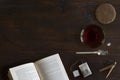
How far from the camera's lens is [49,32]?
1.96 meters

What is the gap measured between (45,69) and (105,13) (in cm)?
36

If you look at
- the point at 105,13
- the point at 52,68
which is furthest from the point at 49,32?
the point at 105,13

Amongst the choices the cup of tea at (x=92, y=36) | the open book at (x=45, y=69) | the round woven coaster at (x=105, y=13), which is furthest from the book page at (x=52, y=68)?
the round woven coaster at (x=105, y=13)

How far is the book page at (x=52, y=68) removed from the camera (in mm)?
1917

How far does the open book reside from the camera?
1.89 m

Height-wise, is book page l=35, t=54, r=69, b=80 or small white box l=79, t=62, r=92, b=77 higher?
book page l=35, t=54, r=69, b=80

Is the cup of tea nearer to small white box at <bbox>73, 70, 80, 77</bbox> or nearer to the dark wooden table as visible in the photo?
the dark wooden table

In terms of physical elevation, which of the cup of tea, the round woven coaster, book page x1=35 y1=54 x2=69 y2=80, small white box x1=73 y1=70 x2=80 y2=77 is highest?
the round woven coaster

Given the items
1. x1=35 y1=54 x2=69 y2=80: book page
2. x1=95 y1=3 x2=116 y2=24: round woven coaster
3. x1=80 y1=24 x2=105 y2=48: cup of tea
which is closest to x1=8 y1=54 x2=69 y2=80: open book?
x1=35 y1=54 x2=69 y2=80: book page

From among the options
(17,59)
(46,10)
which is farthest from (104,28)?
(17,59)

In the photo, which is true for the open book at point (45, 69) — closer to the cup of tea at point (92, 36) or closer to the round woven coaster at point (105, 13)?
the cup of tea at point (92, 36)

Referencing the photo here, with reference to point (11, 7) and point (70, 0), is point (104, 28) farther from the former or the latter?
point (11, 7)

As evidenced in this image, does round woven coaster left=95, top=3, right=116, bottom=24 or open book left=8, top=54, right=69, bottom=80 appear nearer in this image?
open book left=8, top=54, right=69, bottom=80

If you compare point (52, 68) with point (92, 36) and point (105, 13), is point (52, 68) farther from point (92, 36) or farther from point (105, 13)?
point (105, 13)
